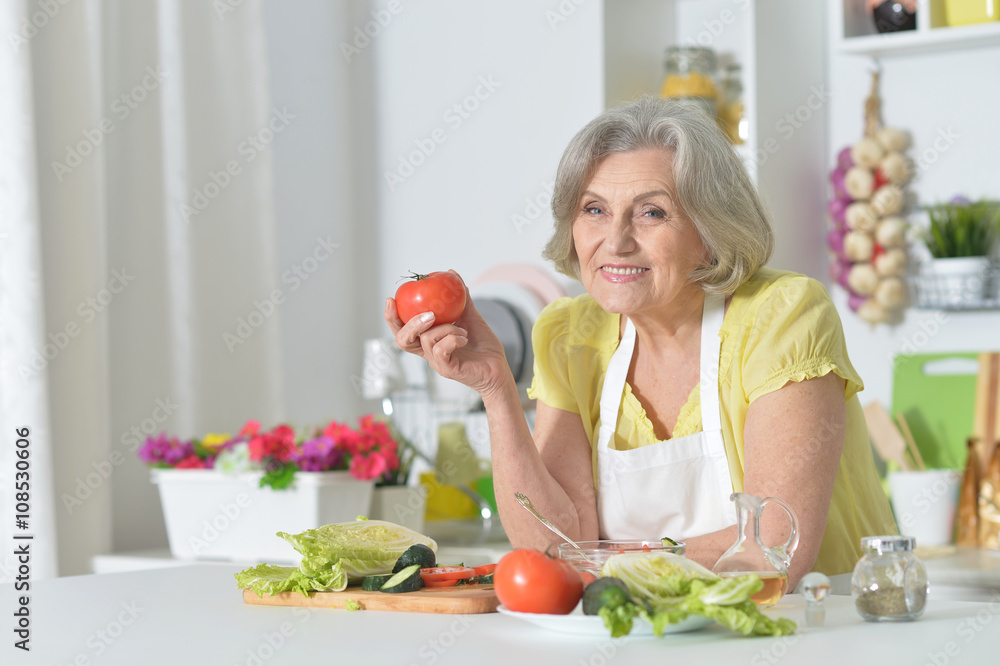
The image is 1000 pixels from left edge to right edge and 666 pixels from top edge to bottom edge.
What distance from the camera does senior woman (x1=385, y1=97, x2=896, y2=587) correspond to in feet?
4.35

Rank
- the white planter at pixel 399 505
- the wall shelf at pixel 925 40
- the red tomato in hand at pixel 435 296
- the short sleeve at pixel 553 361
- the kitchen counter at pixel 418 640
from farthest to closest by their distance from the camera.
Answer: the wall shelf at pixel 925 40, the white planter at pixel 399 505, the short sleeve at pixel 553 361, the red tomato in hand at pixel 435 296, the kitchen counter at pixel 418 640

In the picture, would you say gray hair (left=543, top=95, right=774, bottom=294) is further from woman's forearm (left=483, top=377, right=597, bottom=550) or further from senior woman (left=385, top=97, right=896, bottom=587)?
woman's forearm (left=483, top=377, right=597, bottom=550)

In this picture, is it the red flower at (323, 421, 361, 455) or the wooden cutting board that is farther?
the red flower at (323, 421, 361, 455)

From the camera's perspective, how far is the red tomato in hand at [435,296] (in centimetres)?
128

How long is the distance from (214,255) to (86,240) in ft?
1.25

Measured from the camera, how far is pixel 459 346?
51.4 inches

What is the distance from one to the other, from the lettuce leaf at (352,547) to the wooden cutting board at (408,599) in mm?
24

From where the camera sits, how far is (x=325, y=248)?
9.54ft

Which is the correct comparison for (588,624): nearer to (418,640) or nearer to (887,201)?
(418,640)

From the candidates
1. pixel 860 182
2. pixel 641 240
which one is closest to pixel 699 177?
pixel 641 240

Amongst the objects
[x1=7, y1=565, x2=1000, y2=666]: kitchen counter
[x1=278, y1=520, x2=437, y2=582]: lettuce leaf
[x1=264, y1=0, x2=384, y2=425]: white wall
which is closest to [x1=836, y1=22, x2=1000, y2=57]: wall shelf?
[x1=264, y1=0, x2=384, y2=425]: white wall

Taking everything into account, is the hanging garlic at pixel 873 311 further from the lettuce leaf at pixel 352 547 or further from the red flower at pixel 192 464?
the lettuce leaf at pixel 352 547

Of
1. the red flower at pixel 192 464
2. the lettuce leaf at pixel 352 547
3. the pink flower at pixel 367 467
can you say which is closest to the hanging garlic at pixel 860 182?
the pink flower at pixel 367 467

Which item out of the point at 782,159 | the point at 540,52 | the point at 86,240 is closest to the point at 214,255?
the point at 86,240
